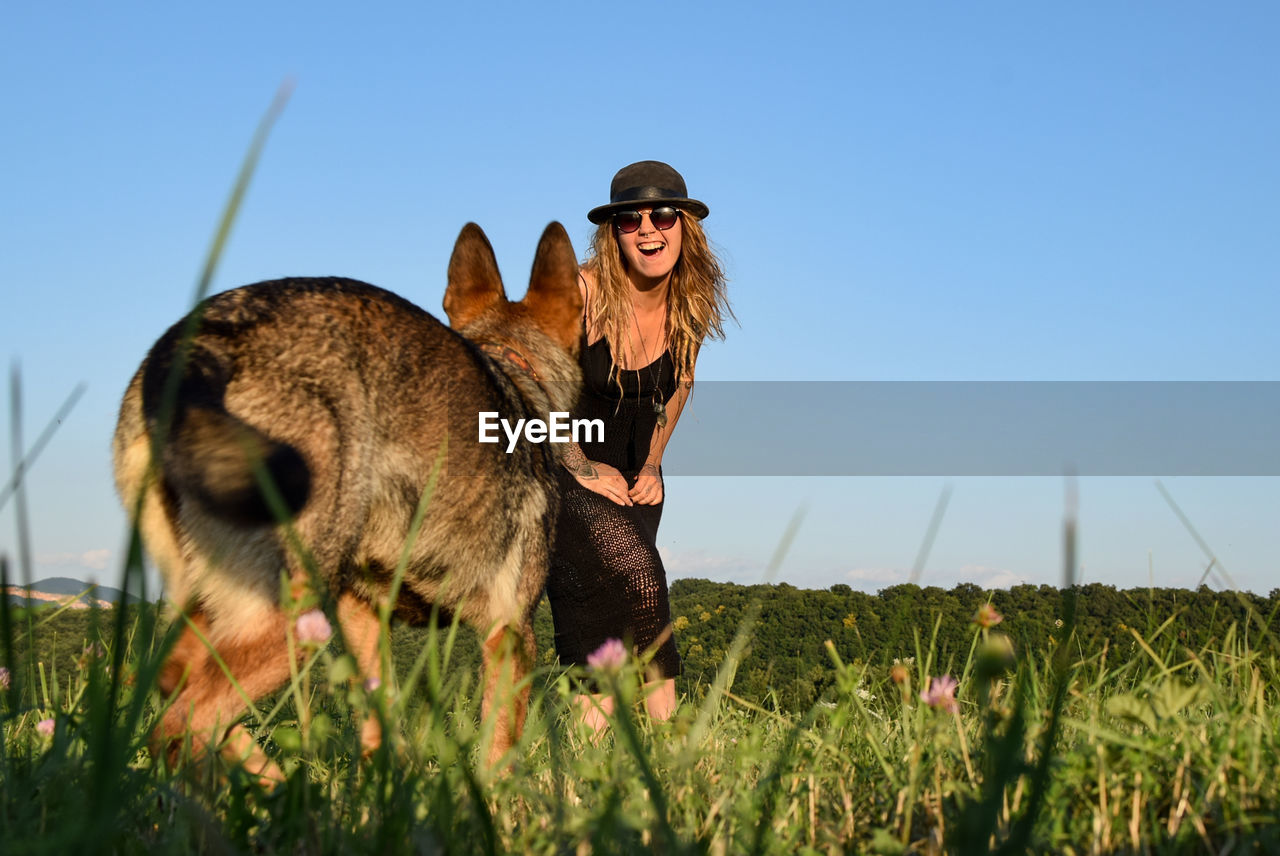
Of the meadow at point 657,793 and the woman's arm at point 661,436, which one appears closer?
the meadow at point 657,793

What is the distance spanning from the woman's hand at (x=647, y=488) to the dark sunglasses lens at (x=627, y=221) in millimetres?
1589

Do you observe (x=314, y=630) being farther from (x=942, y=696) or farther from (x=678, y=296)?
(x=678, y=296)

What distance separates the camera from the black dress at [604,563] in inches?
226

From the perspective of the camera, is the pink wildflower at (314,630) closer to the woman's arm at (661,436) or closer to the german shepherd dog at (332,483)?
the german shepherd dog at (332,483)

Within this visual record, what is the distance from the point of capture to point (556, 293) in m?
5.34

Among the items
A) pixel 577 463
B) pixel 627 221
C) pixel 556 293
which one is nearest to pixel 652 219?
pixel 627 221

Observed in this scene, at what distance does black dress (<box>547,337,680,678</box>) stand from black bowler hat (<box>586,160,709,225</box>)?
0.95m

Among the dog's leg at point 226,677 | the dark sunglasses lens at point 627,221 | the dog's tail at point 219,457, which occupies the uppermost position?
the dark sunglasses lens at point 627,221

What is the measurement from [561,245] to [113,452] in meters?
2.59

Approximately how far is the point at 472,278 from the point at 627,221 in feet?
4.48

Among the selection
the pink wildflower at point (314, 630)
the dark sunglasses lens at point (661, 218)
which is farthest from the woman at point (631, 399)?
the pink wildflower at point (314, 630)

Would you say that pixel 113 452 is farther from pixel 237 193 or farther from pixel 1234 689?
pixel 1234 689

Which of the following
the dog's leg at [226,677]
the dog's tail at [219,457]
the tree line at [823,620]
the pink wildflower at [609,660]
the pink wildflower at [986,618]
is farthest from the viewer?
the tree line at [823,620]

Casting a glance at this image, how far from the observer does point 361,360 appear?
10.9 ft
